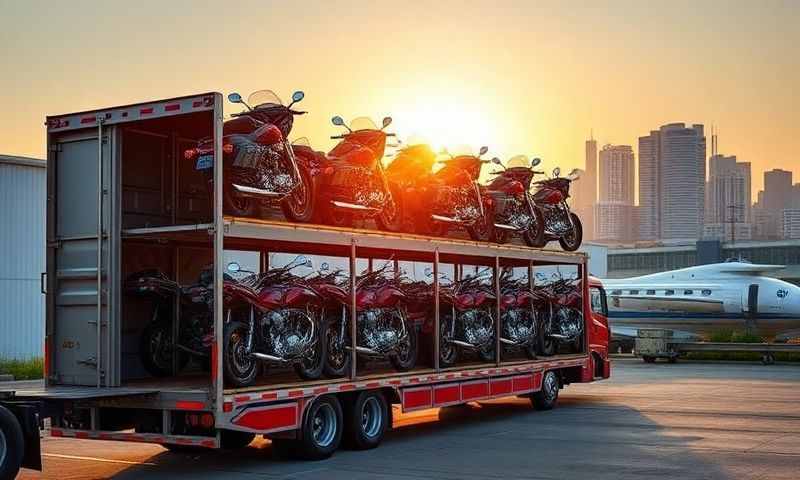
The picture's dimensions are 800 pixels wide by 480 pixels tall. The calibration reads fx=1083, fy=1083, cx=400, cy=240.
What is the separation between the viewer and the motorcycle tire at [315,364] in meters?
12.5

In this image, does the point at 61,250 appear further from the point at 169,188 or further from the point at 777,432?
the point at 777,432

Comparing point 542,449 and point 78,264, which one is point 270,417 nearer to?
point 78,264

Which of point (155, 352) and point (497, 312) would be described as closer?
point (155, 352)

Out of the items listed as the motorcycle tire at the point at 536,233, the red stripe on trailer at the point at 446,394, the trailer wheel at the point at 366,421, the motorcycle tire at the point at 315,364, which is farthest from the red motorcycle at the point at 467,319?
the motorcycle tire at the point at 315,364

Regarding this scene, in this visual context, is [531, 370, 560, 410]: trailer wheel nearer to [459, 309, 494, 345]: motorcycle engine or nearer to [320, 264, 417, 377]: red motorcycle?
[459, 309, 494, 345]: motorcycle engine

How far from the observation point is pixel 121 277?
1203 cm

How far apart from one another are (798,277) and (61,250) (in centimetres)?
7213

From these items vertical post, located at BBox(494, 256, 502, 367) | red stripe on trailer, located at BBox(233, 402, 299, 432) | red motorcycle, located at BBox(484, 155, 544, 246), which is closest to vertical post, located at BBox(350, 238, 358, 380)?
red stripe on trailer, located at BBox(233, 402, 299, 432)

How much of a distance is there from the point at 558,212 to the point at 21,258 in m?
15.1

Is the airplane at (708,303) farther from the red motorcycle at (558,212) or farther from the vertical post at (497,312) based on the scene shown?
the vertical post at (497,312)

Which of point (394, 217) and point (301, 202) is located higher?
point (301, 202)

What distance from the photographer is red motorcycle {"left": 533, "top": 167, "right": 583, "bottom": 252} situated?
1958 cm

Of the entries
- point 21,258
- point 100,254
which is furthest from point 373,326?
point 21,258

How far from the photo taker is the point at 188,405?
10938mm
